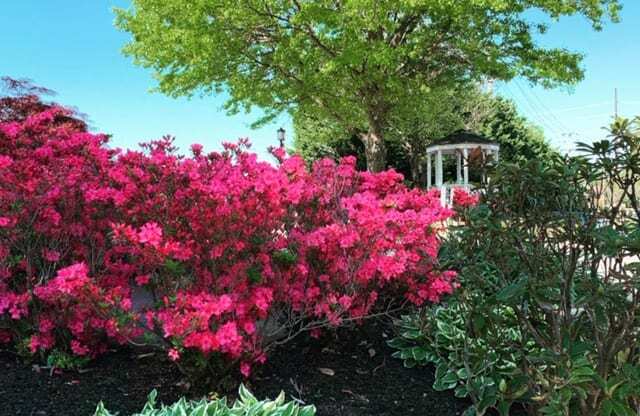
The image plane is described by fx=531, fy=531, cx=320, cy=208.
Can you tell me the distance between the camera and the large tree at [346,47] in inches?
405

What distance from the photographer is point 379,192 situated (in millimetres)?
4129

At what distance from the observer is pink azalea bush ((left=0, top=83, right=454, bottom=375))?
247 cm

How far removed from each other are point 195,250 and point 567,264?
5.63 feet

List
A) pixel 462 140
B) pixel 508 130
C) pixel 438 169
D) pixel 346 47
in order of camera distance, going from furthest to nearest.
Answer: pixel 508 130
pixel 438 169
pixel 462 140
pixel 346 47

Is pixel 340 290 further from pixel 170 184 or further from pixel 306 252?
pixel 170 184

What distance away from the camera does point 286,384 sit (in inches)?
115

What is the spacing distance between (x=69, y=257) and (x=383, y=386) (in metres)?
2.13

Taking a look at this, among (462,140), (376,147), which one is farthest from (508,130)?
(376,147)

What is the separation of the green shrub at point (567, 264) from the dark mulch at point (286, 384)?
68cm

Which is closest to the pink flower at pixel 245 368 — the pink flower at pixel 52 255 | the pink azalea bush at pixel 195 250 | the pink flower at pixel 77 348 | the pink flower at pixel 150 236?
the pink azalea bush at pixel 195 250

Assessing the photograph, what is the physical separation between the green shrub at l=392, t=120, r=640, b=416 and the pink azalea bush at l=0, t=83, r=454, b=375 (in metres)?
0.55

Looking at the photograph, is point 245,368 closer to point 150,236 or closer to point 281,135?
Answer: point 150,236

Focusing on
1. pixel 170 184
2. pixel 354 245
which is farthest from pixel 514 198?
pixel 170 184

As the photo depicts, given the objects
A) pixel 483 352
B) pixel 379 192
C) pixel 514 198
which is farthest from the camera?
pixel 379 192
